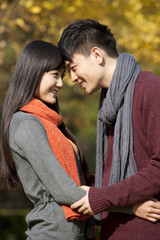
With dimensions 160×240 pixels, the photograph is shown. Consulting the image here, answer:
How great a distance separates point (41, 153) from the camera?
1.98 metres

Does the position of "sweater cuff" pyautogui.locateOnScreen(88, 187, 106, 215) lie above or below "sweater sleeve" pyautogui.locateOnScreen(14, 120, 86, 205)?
below

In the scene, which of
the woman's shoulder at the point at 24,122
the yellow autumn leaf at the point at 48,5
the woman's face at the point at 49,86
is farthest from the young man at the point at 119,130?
the yellow autumn leaf at the point at 48,5

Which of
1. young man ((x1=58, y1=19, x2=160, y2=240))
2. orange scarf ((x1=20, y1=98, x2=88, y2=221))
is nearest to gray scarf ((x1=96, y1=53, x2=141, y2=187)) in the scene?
young man ((x1=58, y1=19, x2=160, y2=240))

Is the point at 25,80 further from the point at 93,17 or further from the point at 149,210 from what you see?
the point at 93,17

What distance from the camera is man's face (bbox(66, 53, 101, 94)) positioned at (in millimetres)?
2223

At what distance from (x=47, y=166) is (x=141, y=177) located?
1.66ft

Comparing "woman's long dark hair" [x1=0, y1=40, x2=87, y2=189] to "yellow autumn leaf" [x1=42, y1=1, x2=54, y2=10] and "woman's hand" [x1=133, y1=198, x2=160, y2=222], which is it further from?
"yellow autumn leaf" [x1=42, y1=1, x2=54, y2=10]

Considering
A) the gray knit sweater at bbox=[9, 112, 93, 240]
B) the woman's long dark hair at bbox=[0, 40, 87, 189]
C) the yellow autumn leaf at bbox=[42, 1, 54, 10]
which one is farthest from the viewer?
the yellow autumn leaf at bbox=[42, 1, 54, 10]

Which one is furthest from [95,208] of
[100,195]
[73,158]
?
[73,158]

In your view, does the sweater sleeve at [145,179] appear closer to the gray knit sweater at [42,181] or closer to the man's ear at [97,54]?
the gray knit sweater at [42,181]

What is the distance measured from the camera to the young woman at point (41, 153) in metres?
1.98

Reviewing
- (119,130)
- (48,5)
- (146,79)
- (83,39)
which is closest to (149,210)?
(119,130)

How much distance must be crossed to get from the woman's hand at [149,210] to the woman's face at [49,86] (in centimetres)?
85

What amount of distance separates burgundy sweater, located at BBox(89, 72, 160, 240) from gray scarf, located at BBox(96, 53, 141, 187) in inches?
1.3
